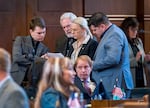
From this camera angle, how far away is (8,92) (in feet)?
12.2

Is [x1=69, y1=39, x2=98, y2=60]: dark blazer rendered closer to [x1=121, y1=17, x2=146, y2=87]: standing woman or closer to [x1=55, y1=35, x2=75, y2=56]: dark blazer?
[x1=55, y1=35, x2=75, y2=56]: dark blazer

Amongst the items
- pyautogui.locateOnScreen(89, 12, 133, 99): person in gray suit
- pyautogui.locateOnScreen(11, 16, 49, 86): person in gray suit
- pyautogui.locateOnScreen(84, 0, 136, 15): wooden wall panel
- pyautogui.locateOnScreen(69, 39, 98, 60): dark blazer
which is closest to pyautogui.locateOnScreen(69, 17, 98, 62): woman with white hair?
pyautogui.locateOnScreen(69, 39, 98, 60): dark blazer

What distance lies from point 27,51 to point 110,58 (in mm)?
1315

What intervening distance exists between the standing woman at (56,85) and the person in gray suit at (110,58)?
1.68 m

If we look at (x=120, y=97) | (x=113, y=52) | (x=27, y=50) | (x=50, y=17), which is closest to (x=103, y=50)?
(x=113, y=52)

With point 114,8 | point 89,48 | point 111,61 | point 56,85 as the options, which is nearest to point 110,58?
point 111,61

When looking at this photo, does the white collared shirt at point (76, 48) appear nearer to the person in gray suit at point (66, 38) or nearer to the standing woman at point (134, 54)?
the person in gray suit at point (66, 38)

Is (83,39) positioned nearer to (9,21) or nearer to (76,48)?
(76,48)

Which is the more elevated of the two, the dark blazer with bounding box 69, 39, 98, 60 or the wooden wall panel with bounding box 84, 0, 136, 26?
the wooden wall panel with bounding box 84, 0, 136, 26

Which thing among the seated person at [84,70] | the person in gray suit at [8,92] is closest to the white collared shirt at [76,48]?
the seated person at [84,70]

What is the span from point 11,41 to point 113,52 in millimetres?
2393

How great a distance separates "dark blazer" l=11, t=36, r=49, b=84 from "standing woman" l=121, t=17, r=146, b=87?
1.03 metres

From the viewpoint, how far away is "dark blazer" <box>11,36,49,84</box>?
6.52 m

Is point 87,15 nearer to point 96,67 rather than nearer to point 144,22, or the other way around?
point 144,22
